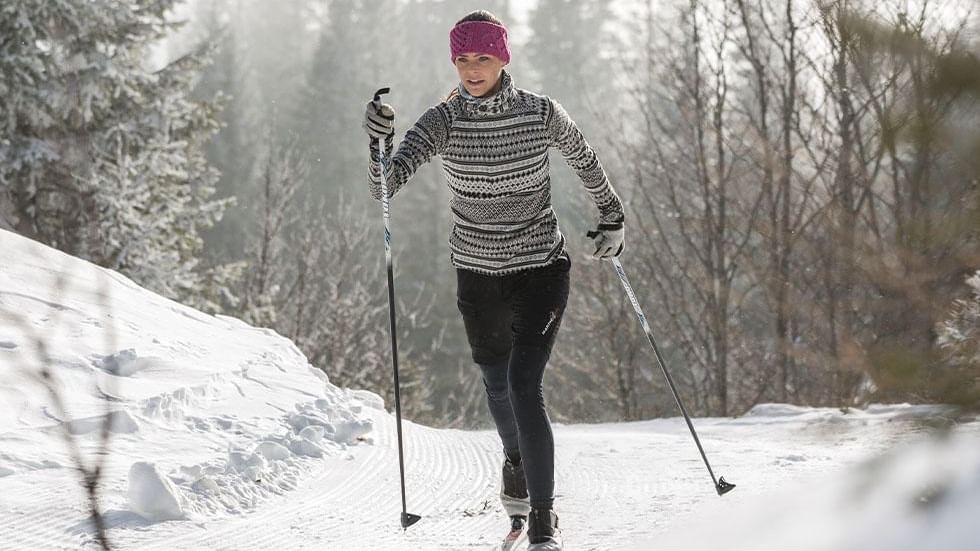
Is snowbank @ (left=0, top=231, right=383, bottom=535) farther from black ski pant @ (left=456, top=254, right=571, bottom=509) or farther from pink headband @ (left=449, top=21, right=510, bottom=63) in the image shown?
pink headband @ (left=449, top=21, right=510, bottom=63)

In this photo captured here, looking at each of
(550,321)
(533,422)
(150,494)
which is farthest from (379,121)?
(150,494)

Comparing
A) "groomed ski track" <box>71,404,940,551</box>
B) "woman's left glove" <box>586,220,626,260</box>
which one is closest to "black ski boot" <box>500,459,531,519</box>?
"groomed ski track" <box>71,404,940,551</box>

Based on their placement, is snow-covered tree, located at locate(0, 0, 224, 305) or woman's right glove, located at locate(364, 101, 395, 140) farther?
snow-covered tree, located at locate(0, 0, 224, 305)

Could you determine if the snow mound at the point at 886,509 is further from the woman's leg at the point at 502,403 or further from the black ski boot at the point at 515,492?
the black ski boot at the point at 515,492

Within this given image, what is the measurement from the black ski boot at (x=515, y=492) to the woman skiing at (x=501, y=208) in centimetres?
1

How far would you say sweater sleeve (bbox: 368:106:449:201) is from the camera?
A: 343 centimetres

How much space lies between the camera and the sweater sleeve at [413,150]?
343 centimetres

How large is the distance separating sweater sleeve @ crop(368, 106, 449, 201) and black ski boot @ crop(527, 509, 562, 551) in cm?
138

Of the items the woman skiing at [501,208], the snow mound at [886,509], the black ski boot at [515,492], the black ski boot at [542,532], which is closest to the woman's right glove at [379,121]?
the woman skiing at [501,208]

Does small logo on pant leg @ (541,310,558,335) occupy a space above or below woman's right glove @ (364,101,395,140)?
below

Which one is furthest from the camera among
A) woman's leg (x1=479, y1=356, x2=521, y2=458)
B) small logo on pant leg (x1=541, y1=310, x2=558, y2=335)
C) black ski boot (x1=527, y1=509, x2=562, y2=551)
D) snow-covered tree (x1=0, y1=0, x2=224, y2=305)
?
snow-covered tree (x1=0, y1=0, x2=224, y2=305)

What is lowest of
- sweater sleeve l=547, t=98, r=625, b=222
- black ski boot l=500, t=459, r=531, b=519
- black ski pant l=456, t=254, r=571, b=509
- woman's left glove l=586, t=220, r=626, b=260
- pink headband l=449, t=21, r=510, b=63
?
black ski boot l=500, t=459, r=531, b=519

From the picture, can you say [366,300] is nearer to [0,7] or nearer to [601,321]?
[601,321]

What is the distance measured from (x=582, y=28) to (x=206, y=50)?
3451 cm
